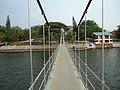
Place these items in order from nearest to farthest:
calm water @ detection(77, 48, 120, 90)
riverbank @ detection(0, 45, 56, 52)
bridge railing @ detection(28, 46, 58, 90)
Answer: bridge railing @ detection(28, 46, 58, 90) → calm water @ detection(77, 48, 120, 90) → riverbank @ detection(0, 45, 56, 52)

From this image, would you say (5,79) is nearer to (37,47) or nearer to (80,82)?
(80,82)

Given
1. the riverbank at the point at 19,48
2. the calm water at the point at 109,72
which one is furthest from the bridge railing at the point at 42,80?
the riverbank at the point at 19,48

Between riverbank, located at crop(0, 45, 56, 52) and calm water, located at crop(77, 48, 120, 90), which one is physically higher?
riverbank, located at crop(0, 45, 56, 52)

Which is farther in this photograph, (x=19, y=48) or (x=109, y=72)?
(x=19, y=48)

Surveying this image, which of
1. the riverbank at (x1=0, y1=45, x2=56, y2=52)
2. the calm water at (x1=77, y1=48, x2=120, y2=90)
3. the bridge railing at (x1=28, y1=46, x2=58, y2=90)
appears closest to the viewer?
the bridge railing at (x1=28, y1=46, x2=58, y2=90)

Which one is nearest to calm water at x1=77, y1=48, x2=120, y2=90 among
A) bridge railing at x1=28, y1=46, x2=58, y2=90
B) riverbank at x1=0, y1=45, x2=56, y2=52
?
bridge railing at x1=28, y1=46, x2=58, y2=90

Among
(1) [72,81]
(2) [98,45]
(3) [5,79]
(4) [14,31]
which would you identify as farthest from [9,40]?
(1) [72,81]

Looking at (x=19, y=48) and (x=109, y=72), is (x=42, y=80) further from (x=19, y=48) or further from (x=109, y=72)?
(x=19, y=48)

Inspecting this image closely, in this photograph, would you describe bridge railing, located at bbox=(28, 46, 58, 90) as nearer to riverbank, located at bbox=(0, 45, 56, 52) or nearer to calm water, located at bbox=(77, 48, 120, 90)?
calm water, located at bbox=(77, 48, 120, 90)

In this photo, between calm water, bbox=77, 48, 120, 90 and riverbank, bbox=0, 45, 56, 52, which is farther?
riverbank, bbox=0, 45, 56, 52

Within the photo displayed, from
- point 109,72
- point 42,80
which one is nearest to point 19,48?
point 109,72

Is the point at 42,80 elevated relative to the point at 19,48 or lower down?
lower down

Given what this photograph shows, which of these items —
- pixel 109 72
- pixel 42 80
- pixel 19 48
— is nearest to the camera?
pixel 42 80

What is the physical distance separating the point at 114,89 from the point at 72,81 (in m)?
4.82
